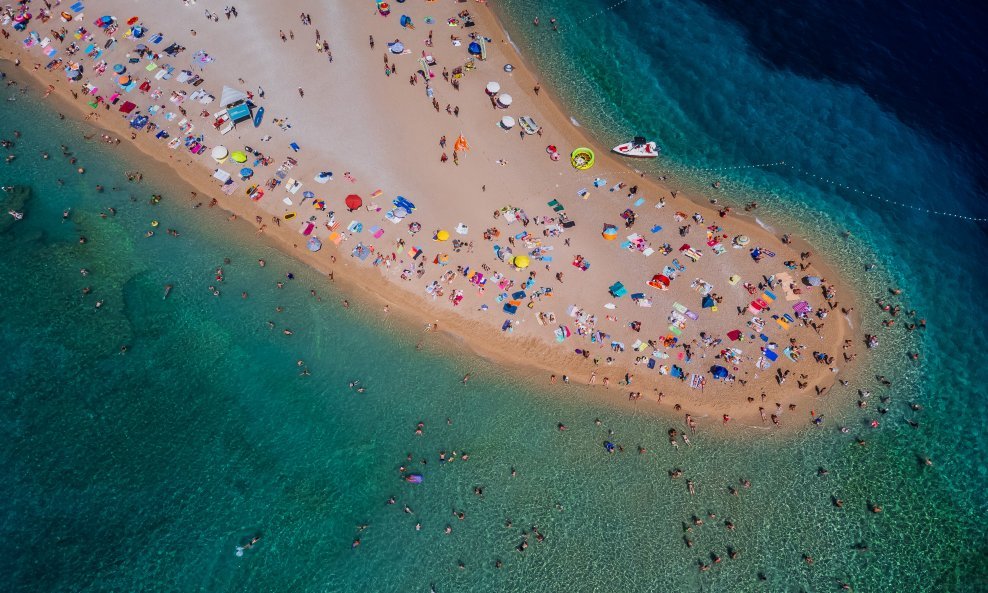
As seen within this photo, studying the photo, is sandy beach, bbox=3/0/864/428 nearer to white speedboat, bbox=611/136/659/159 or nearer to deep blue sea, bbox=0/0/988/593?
white speedboat, bbox=611/136/659/159

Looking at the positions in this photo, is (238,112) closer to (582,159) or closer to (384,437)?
(582,159)

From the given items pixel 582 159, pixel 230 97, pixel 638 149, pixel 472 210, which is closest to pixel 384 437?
pixel 472 210

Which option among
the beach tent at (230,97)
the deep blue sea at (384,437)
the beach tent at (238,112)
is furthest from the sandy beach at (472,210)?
the deep blue sea at (384,437)

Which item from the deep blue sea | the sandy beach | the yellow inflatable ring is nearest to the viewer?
the deep blue sea

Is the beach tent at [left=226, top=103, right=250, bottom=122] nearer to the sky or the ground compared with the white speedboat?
nearer to the ground

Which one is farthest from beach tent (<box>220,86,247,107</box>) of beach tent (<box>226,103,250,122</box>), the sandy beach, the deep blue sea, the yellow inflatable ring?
the yellow inflatable ring

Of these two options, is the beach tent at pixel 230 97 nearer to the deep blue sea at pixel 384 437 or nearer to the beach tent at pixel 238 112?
the beach tent at pixel 238 112
